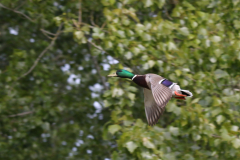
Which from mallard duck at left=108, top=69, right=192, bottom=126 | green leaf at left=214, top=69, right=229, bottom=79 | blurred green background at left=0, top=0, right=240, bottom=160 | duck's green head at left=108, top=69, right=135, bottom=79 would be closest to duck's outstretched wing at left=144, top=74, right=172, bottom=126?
mallard duck at left=108, top=69, right=192, bottom=126

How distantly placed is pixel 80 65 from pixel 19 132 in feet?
5.56

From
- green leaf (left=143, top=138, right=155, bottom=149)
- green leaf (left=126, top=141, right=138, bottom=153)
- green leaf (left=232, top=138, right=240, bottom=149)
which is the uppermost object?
green leaf (left=232, top=138, right=240, bottom=149)

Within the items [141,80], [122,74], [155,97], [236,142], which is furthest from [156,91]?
[236,142]

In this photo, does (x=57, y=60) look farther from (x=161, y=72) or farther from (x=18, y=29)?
(x=161, y=72)

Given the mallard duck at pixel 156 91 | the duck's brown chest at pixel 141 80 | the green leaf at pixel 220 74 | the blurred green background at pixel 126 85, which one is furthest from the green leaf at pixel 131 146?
the green leaf at pixel 220 74

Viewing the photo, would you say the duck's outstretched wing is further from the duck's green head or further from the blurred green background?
the duck's green head

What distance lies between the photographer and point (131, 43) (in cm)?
462

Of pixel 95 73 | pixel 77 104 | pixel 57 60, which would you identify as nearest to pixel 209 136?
pixel 77 104

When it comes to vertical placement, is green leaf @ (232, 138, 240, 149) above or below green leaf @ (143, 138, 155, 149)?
above

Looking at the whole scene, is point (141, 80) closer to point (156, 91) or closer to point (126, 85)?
point (126, 85)

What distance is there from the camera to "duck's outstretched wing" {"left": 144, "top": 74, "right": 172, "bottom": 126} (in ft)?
12.3

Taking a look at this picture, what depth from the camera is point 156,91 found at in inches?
157

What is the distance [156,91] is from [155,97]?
0.18 m

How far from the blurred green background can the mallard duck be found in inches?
3.9
